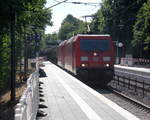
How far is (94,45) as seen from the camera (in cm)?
2895

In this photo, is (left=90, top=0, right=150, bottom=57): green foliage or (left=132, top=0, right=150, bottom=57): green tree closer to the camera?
(left=132, top=0, right=150, bottom=57): green tree

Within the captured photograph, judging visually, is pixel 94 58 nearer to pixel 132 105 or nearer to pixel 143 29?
pixel 132 105

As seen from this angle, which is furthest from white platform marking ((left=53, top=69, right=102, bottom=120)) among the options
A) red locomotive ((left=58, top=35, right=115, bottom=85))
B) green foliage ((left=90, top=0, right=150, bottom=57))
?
green foliage ((left=90, top=0, right=150, bottom=57))

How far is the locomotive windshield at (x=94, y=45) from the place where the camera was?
28822 millimetres

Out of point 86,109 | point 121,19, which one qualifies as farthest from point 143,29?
point 86,109

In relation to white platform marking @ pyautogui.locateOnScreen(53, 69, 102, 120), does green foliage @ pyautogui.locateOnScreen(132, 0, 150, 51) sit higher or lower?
higher

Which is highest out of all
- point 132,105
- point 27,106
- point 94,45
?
point 94,45

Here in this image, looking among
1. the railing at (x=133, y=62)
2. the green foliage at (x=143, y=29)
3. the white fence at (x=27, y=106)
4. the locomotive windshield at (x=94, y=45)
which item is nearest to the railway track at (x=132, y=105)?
the locomotive windshield at (x=94, y=45)

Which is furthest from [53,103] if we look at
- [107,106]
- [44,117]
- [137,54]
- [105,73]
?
[137,54]

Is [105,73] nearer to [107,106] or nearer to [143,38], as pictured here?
[107,106]

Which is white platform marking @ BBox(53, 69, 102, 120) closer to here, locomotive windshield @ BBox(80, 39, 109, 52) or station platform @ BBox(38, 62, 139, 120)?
station platform @ BBox(38, 62, 139, 120)

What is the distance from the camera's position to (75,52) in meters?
29.1

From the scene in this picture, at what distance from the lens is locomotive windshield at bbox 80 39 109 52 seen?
1135 inches

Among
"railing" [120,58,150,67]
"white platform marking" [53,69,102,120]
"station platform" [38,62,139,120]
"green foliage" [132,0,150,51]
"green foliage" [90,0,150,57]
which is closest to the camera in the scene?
"white platform marking" [53,69,102,120]
